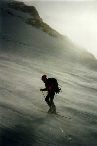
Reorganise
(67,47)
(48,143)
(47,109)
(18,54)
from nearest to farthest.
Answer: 1. (48,143)
2. (47,109)
3. (18,54)
4. (67,47)

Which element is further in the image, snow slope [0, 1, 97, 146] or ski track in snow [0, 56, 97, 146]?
snow slope [0, 1, 97, 146]

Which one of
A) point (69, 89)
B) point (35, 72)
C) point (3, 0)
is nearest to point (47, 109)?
point (69, 89)

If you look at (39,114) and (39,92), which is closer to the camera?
(39,114)

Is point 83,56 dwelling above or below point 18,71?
above

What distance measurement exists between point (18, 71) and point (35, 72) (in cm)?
185

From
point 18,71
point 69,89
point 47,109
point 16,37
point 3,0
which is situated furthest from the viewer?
point 3,0

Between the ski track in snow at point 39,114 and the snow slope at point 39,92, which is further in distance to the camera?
the snow slope at point 39,92

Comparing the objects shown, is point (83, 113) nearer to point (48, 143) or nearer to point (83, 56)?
point (48, 143)

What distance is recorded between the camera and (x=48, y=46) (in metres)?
40.7

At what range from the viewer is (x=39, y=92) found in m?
20.8

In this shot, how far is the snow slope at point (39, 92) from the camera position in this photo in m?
12.4

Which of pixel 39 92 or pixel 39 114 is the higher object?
pixel 39 92

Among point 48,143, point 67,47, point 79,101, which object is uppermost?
point 67,47

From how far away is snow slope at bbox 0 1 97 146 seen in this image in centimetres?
1242
